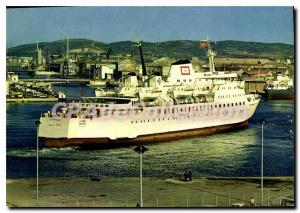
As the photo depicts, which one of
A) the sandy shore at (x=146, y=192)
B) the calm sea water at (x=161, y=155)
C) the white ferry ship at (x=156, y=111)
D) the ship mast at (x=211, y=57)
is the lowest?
the sandy shore at (x=146, y=192)

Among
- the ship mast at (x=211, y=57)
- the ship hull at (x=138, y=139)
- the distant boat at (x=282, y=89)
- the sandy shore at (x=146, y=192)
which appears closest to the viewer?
the sandy shore at (x=146, y=192)

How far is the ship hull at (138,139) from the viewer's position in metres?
10.2

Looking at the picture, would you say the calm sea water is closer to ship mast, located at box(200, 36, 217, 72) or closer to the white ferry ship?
the white ferry ship

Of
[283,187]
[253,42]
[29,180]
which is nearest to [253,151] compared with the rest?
[283,187]

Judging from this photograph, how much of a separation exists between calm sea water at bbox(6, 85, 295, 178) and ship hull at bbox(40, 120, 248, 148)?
8 cm

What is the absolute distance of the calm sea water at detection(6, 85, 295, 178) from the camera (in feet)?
A: 32.7

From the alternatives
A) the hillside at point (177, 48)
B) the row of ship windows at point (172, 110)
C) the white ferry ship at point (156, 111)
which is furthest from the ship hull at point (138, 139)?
the hillside at point (177, 48)

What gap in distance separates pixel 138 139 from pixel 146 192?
714 millimetres

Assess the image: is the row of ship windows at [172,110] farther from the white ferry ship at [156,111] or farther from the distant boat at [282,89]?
the distant boat at [282,89]

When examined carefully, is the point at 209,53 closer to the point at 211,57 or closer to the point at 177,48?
the point at 211,57

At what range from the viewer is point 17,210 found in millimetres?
9758

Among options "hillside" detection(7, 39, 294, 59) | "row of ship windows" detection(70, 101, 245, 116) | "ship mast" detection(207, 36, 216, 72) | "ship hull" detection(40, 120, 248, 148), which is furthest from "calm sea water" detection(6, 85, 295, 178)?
"ship mast" detection(207, 36, 216, 72)

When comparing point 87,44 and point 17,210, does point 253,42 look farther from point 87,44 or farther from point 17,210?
point 17,210

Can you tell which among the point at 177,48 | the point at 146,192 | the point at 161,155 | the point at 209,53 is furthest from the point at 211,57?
the point at 146,192
